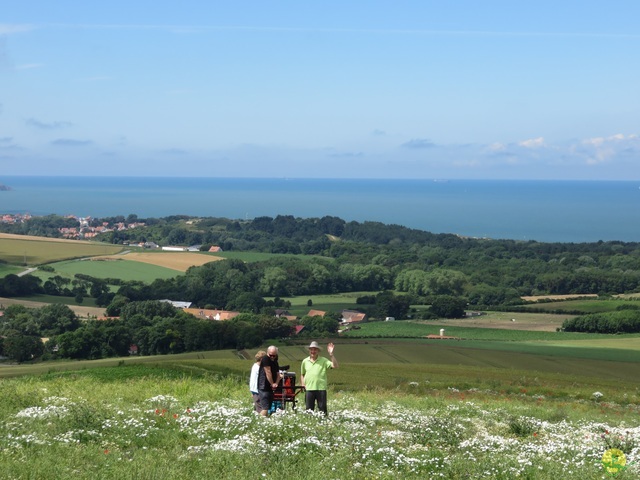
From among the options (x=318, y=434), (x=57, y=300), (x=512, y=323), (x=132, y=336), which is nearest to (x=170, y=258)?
(x=57, y=300)

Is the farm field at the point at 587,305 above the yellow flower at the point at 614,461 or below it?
below

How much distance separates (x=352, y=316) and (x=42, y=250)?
6316cm

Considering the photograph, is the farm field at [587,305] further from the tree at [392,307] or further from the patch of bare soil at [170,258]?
the patch of bare soil at [170,258]

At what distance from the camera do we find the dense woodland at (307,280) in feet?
201

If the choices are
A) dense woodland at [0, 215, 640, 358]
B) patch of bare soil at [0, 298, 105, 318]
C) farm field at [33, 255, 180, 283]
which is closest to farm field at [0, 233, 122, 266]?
farm field at [33, 255, 180, 283]

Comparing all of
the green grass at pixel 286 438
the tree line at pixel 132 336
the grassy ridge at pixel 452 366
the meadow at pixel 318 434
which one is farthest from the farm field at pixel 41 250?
→ the green grass at pixel 286 438

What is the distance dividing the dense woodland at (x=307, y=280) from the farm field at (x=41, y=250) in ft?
57.5

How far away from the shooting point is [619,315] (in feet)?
235

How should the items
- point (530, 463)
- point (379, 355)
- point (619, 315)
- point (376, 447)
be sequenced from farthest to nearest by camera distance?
point (619, 315)
point (379, 355)
point (376, 447)
point (530, 463)

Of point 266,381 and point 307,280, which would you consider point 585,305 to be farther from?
point 266,381

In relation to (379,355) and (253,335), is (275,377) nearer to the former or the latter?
(379,355)

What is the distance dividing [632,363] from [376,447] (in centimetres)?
3688

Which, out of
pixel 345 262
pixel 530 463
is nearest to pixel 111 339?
pixel 530 463

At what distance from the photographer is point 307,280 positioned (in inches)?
4272
